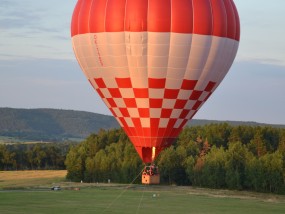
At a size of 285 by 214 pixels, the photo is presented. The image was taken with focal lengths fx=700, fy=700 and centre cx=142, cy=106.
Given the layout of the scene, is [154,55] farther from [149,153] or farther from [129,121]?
[149,153]

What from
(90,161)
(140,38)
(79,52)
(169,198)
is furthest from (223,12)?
(90,161)

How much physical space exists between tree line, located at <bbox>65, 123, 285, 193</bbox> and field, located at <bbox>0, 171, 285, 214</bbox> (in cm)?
355

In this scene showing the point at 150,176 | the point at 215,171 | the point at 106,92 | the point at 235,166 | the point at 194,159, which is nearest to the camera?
the point at 150,176

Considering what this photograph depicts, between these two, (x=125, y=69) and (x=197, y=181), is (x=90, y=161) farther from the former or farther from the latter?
(x=125, y=69)

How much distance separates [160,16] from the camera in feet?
97.4

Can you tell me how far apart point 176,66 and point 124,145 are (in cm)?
7791

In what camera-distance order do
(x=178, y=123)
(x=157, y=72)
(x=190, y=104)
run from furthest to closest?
(x=190, y=104) → (x=178, y=123) → (x=157, y=72)

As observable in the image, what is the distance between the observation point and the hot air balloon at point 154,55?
1174 inches

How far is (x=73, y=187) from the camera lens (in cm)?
8794

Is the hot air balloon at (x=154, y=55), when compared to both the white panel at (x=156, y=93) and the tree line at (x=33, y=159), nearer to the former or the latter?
the white panel at (x=156, y=93)

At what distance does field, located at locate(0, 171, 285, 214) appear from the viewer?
208ft

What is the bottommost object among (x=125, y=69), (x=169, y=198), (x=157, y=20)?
(x=169, y=198)

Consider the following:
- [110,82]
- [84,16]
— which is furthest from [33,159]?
[84,16]

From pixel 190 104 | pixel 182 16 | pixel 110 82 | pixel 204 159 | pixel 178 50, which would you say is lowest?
pixel 190 104
